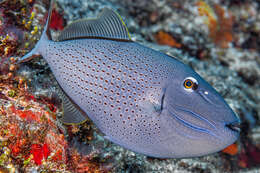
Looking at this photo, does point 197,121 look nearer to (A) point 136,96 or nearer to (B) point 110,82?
(A) point 136,96

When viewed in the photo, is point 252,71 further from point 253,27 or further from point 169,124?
point 169,124

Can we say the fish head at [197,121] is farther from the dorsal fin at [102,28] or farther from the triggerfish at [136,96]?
the dorsal fin at [102,28]

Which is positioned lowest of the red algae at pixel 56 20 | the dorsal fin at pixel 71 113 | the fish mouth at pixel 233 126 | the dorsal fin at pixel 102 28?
the dorsal fin at pixel 71 113

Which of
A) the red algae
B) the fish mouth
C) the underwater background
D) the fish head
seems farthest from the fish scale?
the red algae

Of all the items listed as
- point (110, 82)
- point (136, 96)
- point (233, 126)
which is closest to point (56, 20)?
point (110, 82)

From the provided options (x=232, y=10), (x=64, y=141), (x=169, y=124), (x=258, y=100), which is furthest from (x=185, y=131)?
(x=232, y=10)

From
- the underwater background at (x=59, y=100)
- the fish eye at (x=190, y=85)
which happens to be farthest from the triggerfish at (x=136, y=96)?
the underwater background at (x=59, y=100)
